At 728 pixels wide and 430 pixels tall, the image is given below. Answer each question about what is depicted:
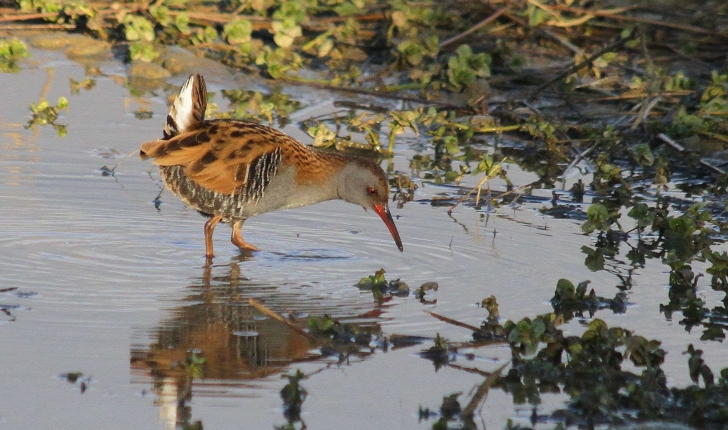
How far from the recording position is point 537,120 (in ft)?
28.7

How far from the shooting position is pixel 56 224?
661cm

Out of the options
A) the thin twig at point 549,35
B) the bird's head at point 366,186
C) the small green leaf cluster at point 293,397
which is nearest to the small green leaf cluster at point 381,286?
the bird's head at point 366,186

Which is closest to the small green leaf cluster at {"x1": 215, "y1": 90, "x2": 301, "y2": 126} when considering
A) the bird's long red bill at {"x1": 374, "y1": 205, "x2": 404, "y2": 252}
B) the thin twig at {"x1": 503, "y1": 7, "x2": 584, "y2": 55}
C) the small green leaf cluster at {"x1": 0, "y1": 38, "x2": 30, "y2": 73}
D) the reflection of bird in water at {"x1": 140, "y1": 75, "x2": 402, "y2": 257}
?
the small green leaf cluster at {"x1": 0, "y1": 38, "x2": 30, "y2": 73}

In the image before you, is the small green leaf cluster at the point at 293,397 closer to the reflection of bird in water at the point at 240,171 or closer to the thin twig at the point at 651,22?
the reflection of bird in water at the point at 240,171

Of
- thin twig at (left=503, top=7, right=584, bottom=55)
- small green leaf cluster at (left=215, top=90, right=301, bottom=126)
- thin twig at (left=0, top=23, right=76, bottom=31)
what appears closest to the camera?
small green leaf cluster at (left=215, top=90, right=301, bottom=126)

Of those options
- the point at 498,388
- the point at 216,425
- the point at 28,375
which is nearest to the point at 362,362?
the point at 498,388

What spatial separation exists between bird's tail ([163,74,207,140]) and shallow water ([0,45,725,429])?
62 cm

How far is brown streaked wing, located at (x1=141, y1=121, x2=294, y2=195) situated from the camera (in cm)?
639

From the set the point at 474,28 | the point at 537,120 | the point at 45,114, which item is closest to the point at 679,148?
the point at 537,120

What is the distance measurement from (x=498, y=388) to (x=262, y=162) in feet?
8.77

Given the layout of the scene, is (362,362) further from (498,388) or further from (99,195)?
(99,195)

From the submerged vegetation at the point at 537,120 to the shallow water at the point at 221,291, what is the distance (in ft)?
0.42

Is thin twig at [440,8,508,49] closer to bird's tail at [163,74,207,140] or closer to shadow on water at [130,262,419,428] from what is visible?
bird's tail at [163,74,207,140]

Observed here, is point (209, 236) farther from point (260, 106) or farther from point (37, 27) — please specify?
point (37, 27)
